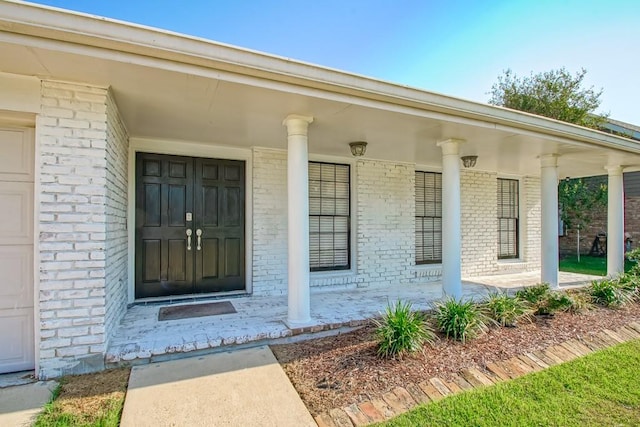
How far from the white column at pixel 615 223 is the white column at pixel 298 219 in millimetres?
6421

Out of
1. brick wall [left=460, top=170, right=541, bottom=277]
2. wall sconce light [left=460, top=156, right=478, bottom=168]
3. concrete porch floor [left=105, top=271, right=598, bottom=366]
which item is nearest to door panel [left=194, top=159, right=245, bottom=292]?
concrete porch floor [left=105, top=271, right=598, bottom=366]

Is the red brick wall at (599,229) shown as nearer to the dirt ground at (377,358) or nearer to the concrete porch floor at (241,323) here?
the concrete porch floor at (241,323)

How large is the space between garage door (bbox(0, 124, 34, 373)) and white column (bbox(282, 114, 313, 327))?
7.67 ft

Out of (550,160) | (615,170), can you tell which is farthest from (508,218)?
(550,160)

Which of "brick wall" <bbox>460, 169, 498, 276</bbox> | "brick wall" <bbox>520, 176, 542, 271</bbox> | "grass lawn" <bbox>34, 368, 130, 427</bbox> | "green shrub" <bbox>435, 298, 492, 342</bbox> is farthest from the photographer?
"brick wall" <bbox>520, 176, 542, 271</bbox>

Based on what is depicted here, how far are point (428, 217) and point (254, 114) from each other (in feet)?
15.5

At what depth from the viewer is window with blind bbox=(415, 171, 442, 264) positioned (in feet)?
23.3

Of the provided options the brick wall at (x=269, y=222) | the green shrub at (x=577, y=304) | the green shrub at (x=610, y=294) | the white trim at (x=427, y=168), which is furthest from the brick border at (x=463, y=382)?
the white trim at (x=427, y=168)

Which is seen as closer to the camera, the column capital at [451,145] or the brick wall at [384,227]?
the column capital at [451,145]

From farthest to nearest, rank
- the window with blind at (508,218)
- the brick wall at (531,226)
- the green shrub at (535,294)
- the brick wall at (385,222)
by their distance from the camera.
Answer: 1. the brick wall at (531,226)
2. the window with blind at (508,218)
3. the brick wall at (385,222)
4. the green shrub at (535,294)

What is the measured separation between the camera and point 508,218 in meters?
8.35

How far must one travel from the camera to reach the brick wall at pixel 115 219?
10.4ft

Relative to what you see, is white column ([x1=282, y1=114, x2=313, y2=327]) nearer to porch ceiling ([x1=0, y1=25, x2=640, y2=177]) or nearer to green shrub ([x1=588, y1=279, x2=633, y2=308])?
porch ceiling ([x1=0, y1=25, x2=640, y2=177])

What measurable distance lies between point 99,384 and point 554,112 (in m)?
18.6
